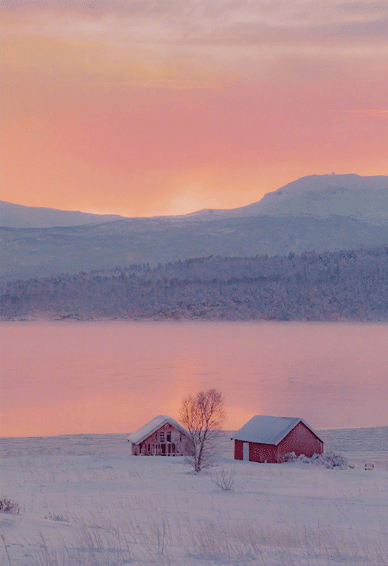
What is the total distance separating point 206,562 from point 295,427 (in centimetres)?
1940

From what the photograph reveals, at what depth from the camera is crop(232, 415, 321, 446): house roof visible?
84.9ft

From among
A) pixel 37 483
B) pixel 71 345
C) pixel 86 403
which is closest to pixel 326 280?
pixel 71 345

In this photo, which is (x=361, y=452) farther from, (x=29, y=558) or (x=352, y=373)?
(x=352, y=373)

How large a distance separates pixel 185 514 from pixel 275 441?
1414 centimetres

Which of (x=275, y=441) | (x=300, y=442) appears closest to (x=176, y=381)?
(x=300, y=442)

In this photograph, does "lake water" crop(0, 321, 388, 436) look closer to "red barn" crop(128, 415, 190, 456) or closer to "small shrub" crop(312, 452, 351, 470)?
"red barn" crop(128, 415, 190, 456)

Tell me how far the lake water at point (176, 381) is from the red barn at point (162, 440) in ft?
44.0

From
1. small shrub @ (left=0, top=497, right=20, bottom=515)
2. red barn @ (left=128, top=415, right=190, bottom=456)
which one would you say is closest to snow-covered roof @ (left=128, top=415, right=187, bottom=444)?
red barn @ (left=128, top=415, right=190, bottom=456)

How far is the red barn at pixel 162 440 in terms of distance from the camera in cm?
2744

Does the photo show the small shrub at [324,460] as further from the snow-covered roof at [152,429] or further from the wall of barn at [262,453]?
the snow-covered roof at [152,429]

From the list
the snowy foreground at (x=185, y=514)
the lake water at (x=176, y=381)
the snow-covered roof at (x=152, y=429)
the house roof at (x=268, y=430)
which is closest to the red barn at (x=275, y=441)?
the house roof at (x=268, y=430)

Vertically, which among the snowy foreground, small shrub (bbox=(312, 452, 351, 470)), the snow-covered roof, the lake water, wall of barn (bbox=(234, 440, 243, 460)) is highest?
the snowy foreground

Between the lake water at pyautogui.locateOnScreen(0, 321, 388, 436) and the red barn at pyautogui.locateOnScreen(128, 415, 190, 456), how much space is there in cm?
1342

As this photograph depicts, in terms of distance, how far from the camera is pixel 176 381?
76562mm
